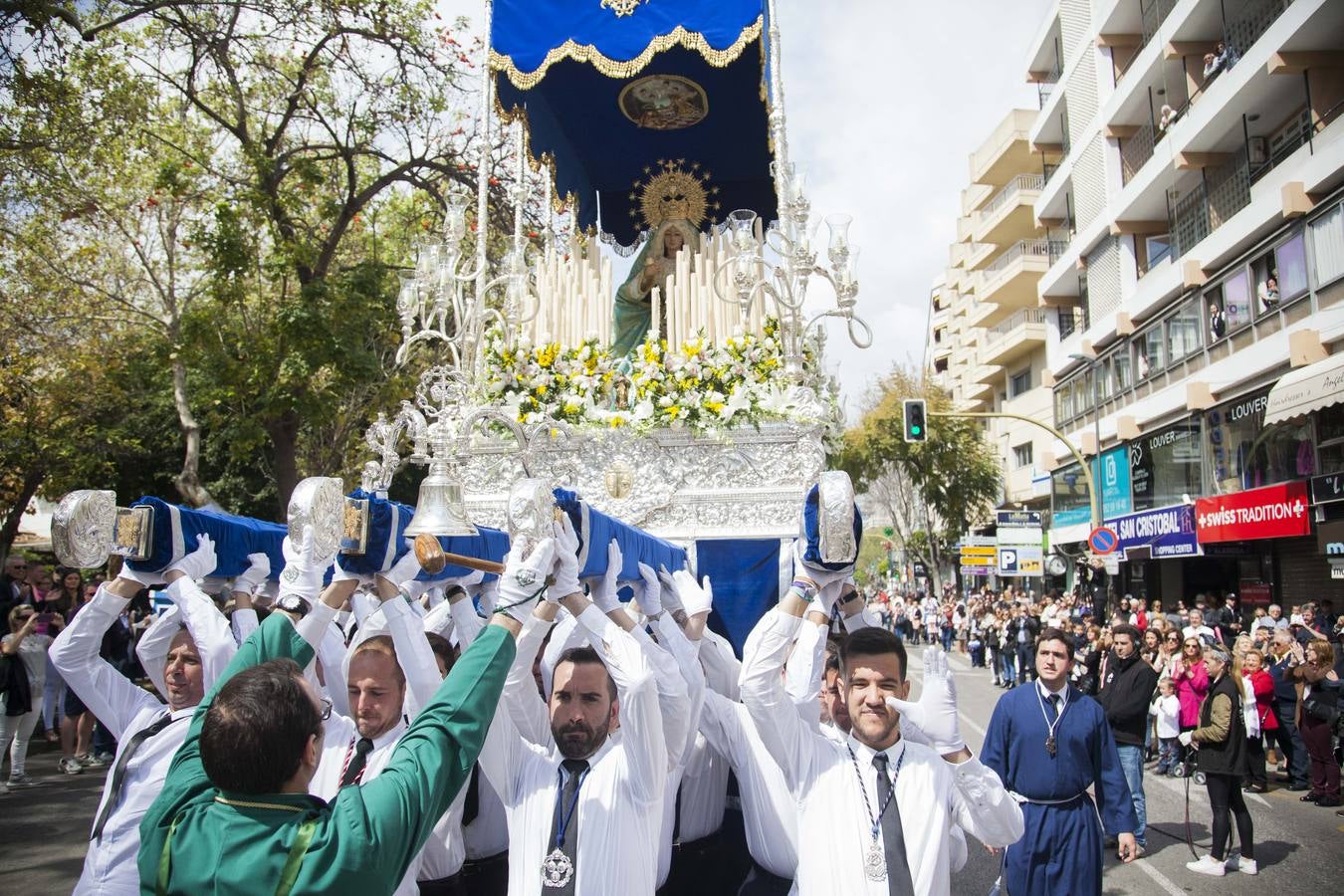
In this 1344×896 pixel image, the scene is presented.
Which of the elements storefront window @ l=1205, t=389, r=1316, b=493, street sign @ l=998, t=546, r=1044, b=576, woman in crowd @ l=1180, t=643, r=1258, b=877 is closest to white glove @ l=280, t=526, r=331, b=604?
woman in crowd @ l=1180, t=643, r=1258, b=877

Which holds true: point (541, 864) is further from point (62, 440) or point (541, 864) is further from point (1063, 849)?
point (62, 440)

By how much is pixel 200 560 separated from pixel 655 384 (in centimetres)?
474

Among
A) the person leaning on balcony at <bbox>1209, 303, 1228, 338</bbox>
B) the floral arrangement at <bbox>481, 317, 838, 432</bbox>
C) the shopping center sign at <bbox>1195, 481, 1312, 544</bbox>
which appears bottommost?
the shopping center sign at <bbox>1195, 481, 1312, 544</bbox>

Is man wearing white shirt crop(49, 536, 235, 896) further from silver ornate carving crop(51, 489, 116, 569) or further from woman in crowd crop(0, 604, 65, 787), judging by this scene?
woman in crowd crop(0, 604, 65, 787)

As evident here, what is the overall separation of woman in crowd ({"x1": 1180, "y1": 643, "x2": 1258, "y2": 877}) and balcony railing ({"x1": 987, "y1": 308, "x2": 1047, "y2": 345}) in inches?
1060

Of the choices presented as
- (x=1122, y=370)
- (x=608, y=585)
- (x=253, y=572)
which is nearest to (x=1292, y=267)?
(x=1122, y=370)

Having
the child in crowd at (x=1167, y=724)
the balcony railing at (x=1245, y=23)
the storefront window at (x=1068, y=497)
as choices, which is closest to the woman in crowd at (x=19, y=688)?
the child in crowd at (x=1167, y=724)

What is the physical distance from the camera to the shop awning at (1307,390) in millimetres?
13555

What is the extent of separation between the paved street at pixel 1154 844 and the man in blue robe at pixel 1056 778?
1714 mm

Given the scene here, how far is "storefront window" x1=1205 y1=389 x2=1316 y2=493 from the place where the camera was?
52.6ft

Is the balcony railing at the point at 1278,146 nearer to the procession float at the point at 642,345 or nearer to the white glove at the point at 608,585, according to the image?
the procession float at the point at 642,345

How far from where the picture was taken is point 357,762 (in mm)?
3596

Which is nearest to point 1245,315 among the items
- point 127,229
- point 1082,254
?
point 1082,254

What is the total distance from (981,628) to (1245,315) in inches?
385
